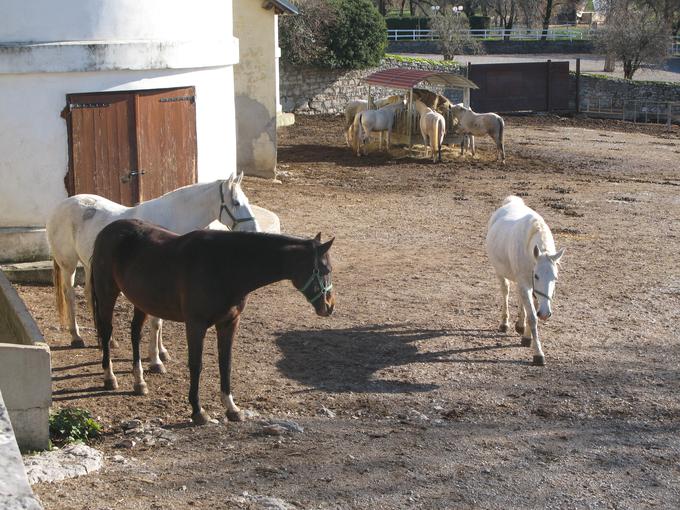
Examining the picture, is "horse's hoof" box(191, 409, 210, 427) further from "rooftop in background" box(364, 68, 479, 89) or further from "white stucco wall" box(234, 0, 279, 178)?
"rooftop in background" box(364, 68, 479, 89)

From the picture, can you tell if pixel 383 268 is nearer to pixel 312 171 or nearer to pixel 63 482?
pixel 63 482

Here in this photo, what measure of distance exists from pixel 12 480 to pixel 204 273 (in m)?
3.78

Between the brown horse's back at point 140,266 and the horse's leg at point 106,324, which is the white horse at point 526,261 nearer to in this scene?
the brown horse's back at point 140,266

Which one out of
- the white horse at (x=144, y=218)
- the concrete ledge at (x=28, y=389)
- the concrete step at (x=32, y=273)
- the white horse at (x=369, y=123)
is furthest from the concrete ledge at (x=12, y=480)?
the white horse at (x=369, y=123)

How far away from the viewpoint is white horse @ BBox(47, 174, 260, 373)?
8414 millimetres

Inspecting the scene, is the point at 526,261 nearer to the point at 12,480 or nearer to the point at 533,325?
the point at 533,325

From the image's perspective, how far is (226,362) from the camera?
7039mm

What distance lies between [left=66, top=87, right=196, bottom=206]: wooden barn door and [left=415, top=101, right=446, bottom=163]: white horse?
10106 millimetres

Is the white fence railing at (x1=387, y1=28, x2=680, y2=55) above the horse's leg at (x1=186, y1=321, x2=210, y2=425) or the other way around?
above

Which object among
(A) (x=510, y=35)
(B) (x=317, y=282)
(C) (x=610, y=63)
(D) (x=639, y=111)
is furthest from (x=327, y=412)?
(A) (x=510, y=35)

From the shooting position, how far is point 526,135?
26.2m

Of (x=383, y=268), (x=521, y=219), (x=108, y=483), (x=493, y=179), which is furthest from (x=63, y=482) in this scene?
(x=493, y=179)

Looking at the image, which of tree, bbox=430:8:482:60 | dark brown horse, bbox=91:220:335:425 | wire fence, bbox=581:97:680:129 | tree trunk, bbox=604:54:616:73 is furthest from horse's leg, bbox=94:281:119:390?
tree, bbox=430:8:482:60

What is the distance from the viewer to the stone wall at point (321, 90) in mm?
30019
